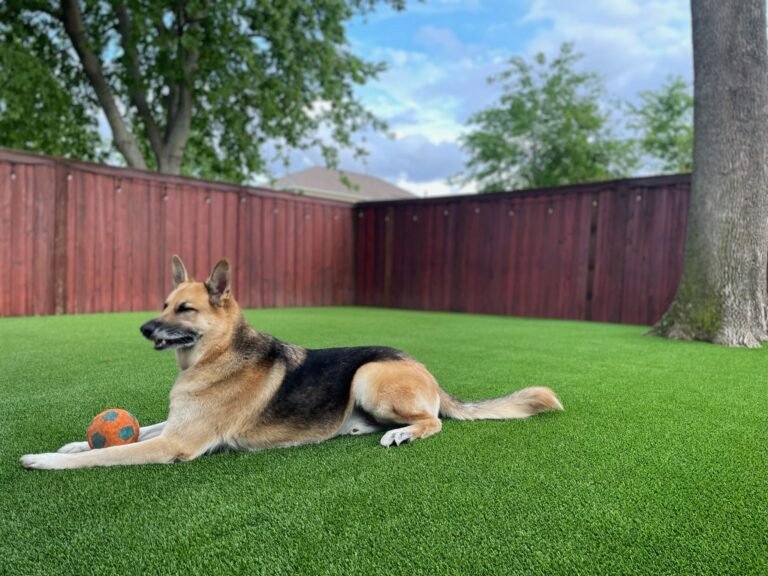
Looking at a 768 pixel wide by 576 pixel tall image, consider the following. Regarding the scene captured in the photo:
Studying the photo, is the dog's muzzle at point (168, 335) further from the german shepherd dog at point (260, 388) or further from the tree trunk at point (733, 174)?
the tree trunk at point (733, 174)

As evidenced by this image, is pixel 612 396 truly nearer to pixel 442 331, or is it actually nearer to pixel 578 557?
pixel 578 557

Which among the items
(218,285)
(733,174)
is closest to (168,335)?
(218,285)

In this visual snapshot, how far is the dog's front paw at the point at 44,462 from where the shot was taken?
1.91m

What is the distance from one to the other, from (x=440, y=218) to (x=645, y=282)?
4.69 metres

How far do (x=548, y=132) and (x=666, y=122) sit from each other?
21.0 ft

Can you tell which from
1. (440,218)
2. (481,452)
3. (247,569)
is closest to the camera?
(247,569)

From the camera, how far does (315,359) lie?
100 inches

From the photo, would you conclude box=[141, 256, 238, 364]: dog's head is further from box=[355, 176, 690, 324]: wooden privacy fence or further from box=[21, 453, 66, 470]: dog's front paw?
box=[355, 176, 690, 324]: wooden privacy fence

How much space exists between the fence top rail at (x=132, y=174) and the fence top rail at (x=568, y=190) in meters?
2.55

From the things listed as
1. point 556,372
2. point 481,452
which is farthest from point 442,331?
point 481,452

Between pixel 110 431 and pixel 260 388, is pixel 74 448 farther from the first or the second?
pixel 260 388

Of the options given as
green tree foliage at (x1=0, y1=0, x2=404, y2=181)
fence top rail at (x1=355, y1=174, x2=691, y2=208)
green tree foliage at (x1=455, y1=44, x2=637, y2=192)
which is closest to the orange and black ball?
fence top rail at (x1=355, y1=174, x2=691, y2=208)

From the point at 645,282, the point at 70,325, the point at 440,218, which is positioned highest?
the point at 440,218

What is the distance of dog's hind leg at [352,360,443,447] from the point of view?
2.43 meters
